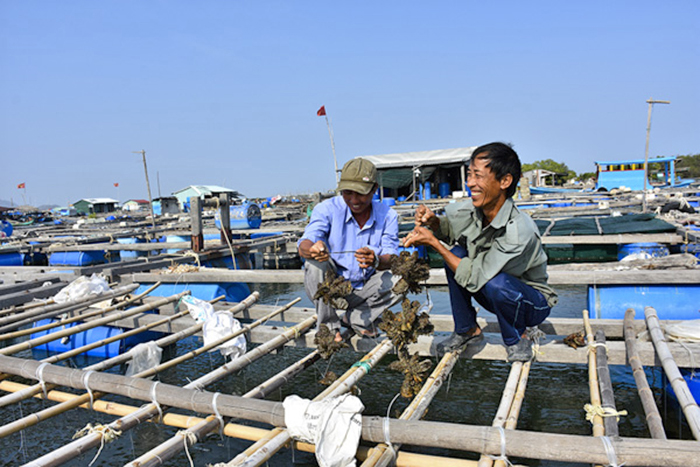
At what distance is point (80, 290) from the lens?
584 cm

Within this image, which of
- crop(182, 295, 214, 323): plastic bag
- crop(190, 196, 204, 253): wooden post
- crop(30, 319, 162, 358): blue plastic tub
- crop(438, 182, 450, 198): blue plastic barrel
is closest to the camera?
crop(182, 295, 214, 323): plastic bag

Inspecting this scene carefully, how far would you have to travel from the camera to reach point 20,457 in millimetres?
4039

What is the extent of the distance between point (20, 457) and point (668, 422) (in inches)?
228

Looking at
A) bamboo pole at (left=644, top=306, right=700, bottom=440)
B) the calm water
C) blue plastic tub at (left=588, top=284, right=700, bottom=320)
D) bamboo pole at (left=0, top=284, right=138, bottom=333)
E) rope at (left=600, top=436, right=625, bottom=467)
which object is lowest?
the calm water

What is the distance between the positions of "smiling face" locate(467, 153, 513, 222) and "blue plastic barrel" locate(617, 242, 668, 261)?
23.7 ft

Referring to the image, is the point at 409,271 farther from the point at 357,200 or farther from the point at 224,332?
the point at 224,332

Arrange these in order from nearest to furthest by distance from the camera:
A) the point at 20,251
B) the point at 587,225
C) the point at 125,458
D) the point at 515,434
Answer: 1. the point at 515,434
2. the point at 125,458
3. the point at 587,225
4. the point at 20,251

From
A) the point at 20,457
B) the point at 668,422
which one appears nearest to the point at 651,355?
the point at 668,422

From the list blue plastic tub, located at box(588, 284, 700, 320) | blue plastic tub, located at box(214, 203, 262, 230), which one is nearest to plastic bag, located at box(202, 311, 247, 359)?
blue plastic tub, located at box(588, 284, 700, 320)

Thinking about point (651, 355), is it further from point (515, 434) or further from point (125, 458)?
point (125, 458)

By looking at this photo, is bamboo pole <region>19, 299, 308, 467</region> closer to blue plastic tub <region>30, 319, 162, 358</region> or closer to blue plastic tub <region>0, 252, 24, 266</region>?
blue plastic tub <region>30, 319, 162, 358</region>

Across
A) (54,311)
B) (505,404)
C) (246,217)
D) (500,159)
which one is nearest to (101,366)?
(54,311)

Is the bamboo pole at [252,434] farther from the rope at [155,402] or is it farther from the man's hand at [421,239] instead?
the man's hand at [421,239]

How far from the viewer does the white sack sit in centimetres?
220
